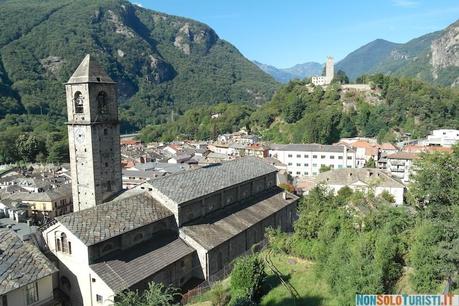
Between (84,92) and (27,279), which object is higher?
(84,92)

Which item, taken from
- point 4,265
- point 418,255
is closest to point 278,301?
point 418,255

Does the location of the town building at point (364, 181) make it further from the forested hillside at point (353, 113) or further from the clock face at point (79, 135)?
the forested hillside at point (353, 113)

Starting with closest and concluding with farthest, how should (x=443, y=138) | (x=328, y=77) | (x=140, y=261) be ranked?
1. (x=140, y=261)
2. (x=443, y=138)
3. (x=328, y=77)

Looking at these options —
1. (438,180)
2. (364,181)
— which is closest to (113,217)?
(438,180)

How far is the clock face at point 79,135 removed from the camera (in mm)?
34188

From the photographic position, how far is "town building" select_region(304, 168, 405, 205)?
5656 cm

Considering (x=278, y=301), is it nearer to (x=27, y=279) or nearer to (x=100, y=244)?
→ (x=100, y=244)

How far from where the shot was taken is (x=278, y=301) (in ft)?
80.3

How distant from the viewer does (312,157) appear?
8838cm

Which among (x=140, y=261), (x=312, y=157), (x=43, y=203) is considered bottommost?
(x=43, y=203)

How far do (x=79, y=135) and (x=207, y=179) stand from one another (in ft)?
40.0

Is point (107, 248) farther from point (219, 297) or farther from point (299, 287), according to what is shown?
point (299, 287)

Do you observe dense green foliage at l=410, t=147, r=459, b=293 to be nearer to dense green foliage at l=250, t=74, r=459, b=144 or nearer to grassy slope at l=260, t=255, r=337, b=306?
grassy slope at l=260, t=255, r=337, b=306

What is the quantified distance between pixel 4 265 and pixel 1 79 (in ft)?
619
